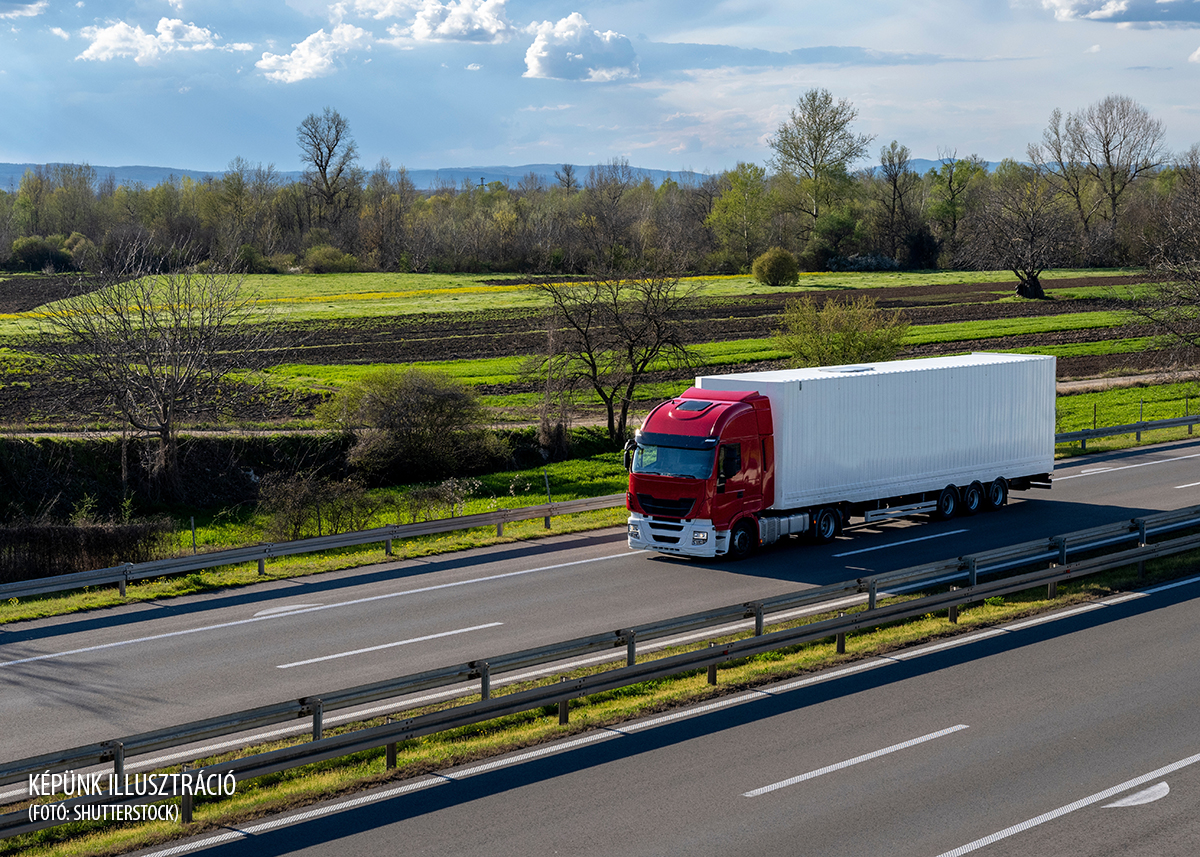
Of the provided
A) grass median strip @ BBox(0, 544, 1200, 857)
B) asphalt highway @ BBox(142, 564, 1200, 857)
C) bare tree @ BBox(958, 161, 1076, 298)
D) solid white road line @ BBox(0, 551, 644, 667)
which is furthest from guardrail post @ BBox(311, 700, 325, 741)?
bare tree @ BBox(958, 161, 1076, 298)

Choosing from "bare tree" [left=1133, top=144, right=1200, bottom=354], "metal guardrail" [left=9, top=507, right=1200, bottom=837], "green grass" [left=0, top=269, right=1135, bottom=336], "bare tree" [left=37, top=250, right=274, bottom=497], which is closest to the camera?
"metal guardrail" [left=9, top=507, right=1200, bottom=837]

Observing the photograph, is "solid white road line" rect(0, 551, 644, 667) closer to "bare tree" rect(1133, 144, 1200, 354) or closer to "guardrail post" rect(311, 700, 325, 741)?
"guardrail post" rect(311, 700, 325, 741)

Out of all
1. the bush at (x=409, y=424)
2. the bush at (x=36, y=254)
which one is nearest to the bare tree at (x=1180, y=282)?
the bush at (x=409, y=424)

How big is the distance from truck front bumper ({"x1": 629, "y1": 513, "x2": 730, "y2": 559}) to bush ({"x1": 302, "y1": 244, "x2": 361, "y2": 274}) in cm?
9084

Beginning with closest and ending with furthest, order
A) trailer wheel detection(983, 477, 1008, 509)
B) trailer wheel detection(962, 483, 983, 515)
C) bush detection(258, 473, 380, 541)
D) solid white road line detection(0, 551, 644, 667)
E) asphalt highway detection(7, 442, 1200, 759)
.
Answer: asphalt highway detection(7, 442, 1200, 759) < solid white road line detection(0, 551, 644, 667) < trailer wheel detection(962, 483, 983, 515) < trailer wheel detection(983, 477, 1008, 509) < bush detection(258, 473, 380, 541)

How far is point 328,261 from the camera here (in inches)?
4149

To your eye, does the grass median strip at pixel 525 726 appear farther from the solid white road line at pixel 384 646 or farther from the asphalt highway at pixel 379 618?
the solid white road line at pixel 384 646

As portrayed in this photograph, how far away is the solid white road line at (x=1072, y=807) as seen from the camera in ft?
28.0

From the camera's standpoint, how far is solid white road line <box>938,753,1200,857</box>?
28.0 ft

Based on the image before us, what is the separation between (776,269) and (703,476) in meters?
76.2

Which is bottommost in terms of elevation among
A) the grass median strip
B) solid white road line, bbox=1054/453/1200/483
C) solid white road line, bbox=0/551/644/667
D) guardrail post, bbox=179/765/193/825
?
solid white road line, bbox=0/551/644/667

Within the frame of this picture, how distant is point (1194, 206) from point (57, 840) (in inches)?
1844

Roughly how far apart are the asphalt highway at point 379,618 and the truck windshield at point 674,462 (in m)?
1.78

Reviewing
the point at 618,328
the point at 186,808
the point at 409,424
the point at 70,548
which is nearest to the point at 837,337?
the point at 618,328
